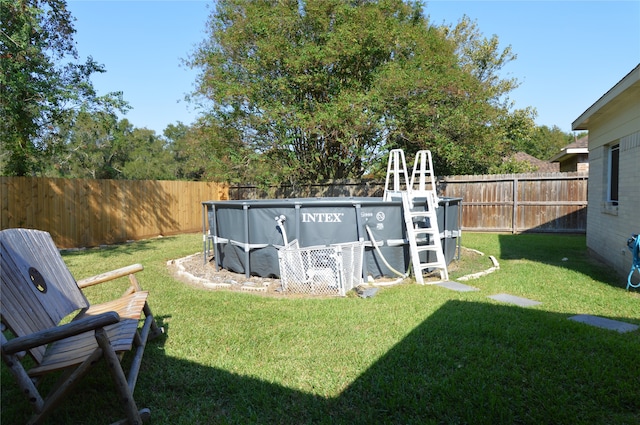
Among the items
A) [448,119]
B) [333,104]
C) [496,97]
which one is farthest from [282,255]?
[496,97]

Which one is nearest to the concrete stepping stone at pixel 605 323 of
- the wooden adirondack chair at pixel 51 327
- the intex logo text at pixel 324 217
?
the intex logo text at pixel 324 217

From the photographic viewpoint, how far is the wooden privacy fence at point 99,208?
33.4ft

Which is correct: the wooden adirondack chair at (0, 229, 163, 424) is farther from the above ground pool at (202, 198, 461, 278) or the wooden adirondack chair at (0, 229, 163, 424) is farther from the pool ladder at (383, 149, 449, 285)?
the pool ladder at (383, 149, 449, 285)

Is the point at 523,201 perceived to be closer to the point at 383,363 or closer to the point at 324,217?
the point at 324,217

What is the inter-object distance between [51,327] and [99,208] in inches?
417

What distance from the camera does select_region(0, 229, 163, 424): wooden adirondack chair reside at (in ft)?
7.22

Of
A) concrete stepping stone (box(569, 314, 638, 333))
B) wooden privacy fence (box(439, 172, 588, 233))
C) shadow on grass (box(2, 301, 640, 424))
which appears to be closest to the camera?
shadow on grass (box(2, 301, 640, 424))

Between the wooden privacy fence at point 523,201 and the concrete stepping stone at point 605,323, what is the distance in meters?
9.30

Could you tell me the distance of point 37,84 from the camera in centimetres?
921

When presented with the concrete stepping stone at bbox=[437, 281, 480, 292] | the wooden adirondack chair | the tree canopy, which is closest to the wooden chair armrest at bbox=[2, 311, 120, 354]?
the wooden adirondack chair

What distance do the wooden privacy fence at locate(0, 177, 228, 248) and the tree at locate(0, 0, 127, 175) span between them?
1.17 m

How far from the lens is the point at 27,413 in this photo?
104 inches

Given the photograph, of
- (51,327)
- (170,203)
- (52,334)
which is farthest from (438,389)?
(170,203)

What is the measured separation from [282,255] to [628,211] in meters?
5.71
